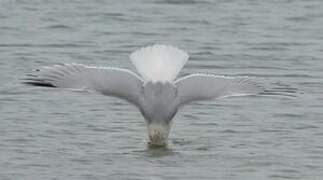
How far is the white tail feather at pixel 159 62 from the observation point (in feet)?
34.0

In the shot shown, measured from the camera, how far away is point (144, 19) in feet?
55.7

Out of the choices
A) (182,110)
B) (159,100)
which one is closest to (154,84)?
(159,100)

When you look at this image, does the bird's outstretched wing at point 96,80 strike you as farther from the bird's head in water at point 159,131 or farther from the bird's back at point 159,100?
the bird's head in water at point 159,131

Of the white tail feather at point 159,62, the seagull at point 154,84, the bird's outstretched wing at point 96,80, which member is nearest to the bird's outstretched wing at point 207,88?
the seagull at point 154,84

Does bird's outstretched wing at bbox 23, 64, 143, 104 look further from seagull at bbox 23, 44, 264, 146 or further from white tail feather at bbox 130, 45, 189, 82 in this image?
white tail feather at bbox 130, 45, 189, 82

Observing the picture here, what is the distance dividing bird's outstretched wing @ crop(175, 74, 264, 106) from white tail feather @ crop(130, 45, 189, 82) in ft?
0.49

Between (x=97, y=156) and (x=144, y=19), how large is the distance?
6856 millimetres

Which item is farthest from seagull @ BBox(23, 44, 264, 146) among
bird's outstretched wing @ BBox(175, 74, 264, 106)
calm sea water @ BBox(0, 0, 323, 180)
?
calm sea water @ BBox(0, 0, 323, 180)

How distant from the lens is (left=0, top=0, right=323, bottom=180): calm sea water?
1006 cm

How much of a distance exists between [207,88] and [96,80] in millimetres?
845

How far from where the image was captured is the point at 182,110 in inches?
476

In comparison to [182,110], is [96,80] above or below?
above

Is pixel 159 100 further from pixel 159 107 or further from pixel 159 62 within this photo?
pixel 159 62

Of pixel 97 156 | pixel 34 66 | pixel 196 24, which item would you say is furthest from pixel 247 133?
pixel 196 24
